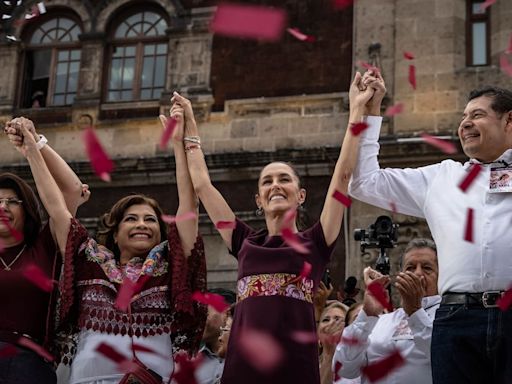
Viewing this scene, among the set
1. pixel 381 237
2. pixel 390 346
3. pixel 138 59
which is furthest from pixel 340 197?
pixel 138 59

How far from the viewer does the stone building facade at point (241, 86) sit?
44.0 feet

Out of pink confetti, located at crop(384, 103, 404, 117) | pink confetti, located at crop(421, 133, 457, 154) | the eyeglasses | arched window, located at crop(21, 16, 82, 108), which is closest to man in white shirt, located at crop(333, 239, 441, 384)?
pink confetti, located at crop(421, 133, 457, 154)

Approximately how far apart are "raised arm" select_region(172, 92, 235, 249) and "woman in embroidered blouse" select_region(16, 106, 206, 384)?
53 mm

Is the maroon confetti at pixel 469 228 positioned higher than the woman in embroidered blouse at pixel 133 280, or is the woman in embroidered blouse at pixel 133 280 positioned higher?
the maroon confetti at pixel 469 228

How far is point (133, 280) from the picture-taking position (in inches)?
200

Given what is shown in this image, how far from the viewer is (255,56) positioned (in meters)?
14.4

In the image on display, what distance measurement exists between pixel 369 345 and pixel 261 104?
Result: 873cm

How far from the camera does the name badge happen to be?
4.34 m

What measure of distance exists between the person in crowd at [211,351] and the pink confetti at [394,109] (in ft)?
22.0

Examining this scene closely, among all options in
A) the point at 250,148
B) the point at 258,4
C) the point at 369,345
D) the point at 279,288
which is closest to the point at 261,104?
the point at 250,148

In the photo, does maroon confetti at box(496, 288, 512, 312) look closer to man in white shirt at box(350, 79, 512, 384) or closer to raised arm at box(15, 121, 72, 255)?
man in white shirt at box(350, 79, 512, 384)

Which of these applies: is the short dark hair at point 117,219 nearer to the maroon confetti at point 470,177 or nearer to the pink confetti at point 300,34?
the maroon confetti at point 470,177

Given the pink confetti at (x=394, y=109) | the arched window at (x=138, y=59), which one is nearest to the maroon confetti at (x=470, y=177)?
the pink confetti at (x=394, y=109)

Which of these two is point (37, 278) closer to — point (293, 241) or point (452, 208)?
point (293, 241)
